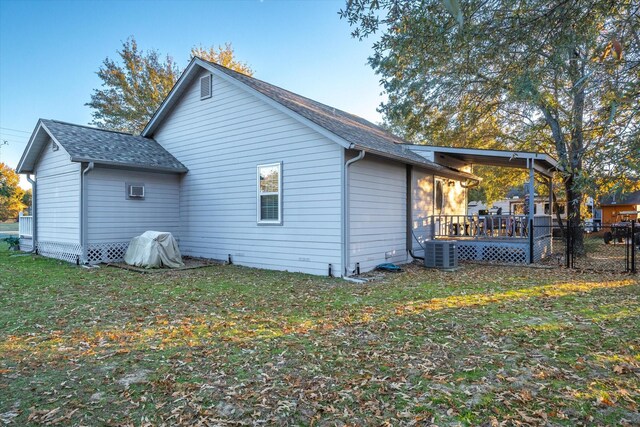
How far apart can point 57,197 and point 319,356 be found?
37.2ft

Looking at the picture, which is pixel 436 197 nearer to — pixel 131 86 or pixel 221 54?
pixel 221 54

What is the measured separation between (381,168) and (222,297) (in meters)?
5.51

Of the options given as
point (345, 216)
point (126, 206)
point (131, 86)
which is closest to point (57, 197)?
point (126, 206)

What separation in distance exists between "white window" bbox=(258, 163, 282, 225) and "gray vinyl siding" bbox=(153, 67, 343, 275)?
162mm

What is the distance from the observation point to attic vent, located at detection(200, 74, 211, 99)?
11.4 metres

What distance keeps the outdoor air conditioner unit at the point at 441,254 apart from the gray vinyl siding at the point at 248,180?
301 cm

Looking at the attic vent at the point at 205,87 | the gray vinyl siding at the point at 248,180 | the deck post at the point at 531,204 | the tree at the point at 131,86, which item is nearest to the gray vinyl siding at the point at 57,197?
the gray vinyl siding at the point at 248,180

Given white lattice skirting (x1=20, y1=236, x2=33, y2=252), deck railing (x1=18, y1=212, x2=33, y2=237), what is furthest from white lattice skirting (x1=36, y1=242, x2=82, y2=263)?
deck railing (x1=18, y1=212, x2=33, y2=237)

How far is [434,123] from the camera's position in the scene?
48.3 feet

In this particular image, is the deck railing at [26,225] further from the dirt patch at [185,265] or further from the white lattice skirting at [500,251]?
the white lattice skirting at [500,251]

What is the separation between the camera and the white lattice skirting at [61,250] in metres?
10.6

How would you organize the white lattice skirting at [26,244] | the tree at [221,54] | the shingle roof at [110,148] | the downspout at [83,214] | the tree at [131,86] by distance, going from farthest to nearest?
the tree at [221,54] < the tree at [131,86] < the white lattice skirting at [26,244] < the shingle roof at [110,148] < the downspout at [83,214]

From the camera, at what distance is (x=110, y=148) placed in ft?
37.4

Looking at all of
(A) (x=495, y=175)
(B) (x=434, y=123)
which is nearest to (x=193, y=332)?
(B) (x=434, y=123)
